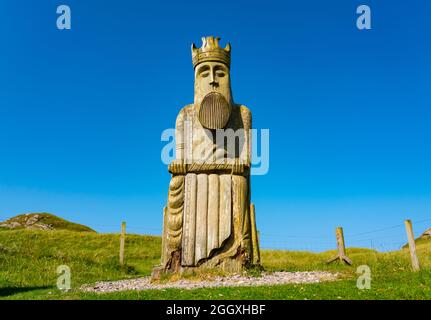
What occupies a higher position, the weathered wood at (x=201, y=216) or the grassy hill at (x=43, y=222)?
the grassy hill at (x=43, y=222)

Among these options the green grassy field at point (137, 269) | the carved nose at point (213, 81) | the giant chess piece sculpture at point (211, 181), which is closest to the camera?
the green grassy field at point (137, 269)

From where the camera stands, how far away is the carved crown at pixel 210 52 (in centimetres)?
1490

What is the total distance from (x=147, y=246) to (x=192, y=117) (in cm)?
1934

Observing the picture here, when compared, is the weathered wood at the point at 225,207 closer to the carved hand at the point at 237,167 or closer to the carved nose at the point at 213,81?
the carved hand at the point at 237,167

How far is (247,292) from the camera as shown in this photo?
9.29m

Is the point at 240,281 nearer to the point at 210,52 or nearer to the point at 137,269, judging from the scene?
the point at 210,52

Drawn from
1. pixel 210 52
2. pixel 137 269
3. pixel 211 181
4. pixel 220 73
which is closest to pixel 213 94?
pixel 220 73

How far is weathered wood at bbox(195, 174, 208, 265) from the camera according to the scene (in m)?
12.8

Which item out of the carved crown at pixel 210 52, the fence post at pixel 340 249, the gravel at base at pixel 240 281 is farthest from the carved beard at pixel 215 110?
the fence post at pixel 340 249

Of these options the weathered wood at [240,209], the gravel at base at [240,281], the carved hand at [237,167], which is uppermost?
the carved hand at [237,167]

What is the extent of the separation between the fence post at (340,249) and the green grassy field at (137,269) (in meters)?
0.85

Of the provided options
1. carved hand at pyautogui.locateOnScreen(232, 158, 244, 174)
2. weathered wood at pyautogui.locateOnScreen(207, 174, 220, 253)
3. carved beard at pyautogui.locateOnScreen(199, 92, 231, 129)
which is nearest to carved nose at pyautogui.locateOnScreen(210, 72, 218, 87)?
carved beard at pyautogui.locateOnScreen(199, 92, 231, 129)

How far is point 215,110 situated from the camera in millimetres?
14312
